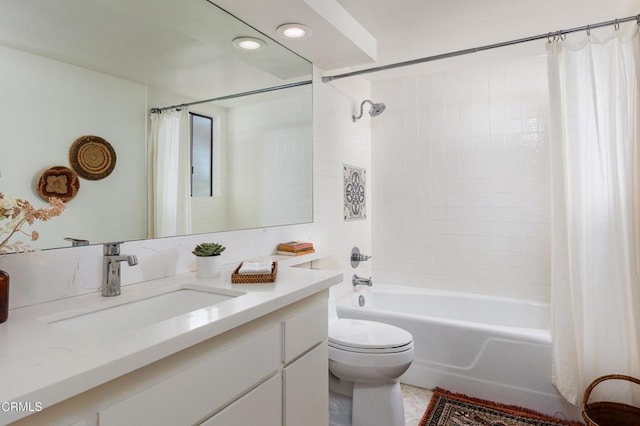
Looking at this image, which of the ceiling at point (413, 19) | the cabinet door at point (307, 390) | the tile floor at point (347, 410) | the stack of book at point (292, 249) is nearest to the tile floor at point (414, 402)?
the tile floor at point (347, 410)

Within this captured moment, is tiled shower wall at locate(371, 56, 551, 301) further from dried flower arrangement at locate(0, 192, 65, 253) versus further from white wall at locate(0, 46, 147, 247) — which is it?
dried flower arrangement at locate(0, 192, 65, 253)

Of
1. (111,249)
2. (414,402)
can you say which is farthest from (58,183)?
(414,402)

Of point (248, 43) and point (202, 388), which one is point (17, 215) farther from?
point (248, 43)

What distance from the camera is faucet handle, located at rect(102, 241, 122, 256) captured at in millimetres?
1182

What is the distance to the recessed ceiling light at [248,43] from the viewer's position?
1.90m

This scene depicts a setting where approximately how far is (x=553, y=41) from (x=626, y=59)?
377 millimetres

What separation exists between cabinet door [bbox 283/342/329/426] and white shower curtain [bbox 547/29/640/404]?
56.3 inches

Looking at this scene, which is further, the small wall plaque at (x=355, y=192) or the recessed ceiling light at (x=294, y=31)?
the small wall plaque at (x=355, y=192)

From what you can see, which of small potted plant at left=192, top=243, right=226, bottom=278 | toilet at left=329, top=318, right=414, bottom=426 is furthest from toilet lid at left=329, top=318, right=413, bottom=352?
small potted plant at left=192, top=243, right=226, bottom=278

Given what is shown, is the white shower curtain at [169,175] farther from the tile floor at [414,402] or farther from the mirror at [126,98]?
the tile floor at [414,402]

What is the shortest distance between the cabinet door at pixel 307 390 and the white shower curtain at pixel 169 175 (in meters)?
0.73

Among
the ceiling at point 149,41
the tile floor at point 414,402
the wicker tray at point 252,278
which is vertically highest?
the ceiling at point 149,41

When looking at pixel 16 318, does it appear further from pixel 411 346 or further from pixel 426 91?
pixel 426 91

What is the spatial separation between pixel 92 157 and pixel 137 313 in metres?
0.55
